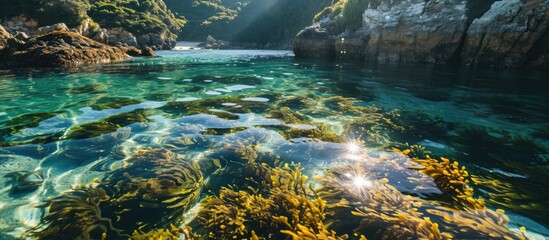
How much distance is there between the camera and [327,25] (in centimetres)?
3669

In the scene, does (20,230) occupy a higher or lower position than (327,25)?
lower

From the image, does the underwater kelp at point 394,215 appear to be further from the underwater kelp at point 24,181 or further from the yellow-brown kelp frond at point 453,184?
the underwater kelp at point 24,181

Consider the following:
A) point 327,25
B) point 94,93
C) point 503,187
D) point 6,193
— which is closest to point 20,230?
point 6,193

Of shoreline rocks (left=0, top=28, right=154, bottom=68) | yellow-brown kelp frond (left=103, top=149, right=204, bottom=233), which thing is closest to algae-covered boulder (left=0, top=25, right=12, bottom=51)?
shoreline rocks (left=0, top=28, right=154, bottom=68)

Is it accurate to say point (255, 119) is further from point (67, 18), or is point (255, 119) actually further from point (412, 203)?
point (67, 18)

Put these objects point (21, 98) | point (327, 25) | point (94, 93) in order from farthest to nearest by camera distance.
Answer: point (327, 25), point (94, 93), point (21, 98)

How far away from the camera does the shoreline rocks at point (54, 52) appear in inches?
711

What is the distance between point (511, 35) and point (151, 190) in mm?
22525

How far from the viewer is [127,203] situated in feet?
9.51

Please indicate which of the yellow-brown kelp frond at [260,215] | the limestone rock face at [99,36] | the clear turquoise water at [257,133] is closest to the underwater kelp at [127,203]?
the clear turquoise water at [257,133]

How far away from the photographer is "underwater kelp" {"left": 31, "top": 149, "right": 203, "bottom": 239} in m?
2.50

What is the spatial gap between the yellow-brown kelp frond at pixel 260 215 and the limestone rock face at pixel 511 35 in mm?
21189

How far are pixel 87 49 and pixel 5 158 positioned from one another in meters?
22.3

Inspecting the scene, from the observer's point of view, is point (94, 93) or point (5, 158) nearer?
point (5, 158)
